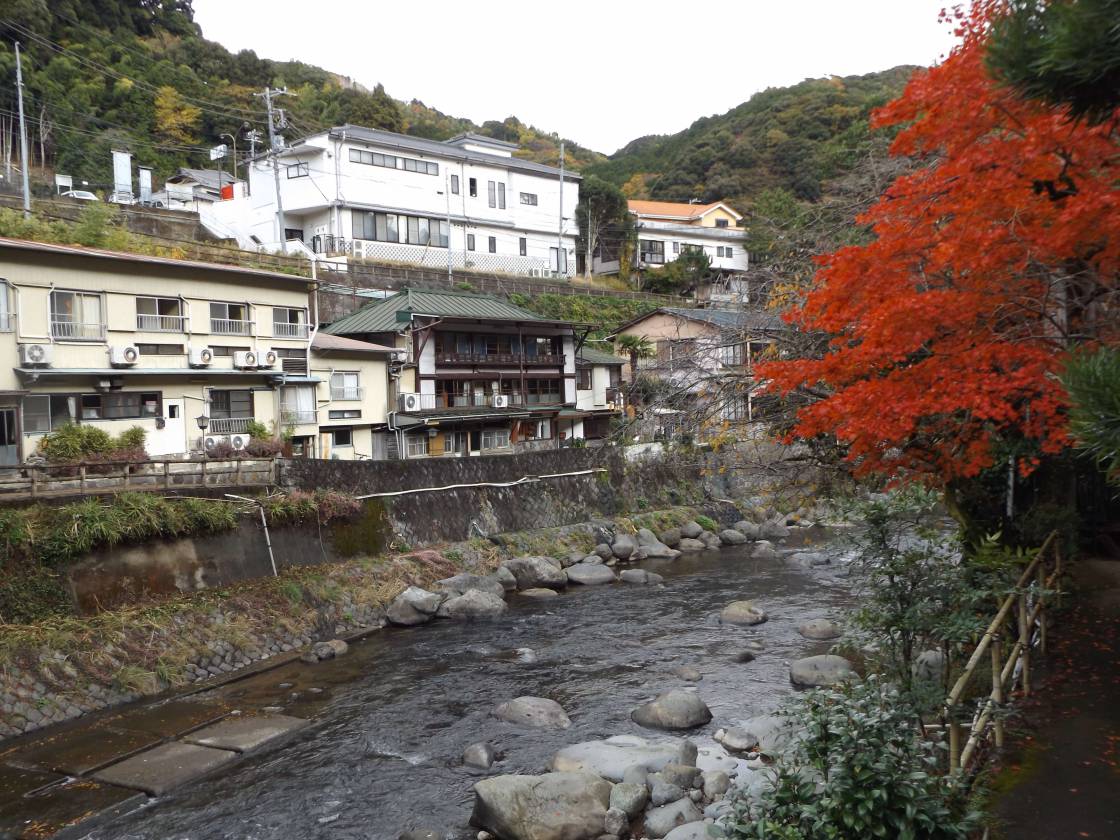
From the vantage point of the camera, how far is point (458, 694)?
14430 mm

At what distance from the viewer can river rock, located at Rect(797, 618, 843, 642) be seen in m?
17.0

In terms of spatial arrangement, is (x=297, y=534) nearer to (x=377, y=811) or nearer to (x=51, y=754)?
(x=51, y=754)

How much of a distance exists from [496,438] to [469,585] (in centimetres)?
1166

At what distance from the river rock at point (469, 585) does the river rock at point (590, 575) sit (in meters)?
2.47

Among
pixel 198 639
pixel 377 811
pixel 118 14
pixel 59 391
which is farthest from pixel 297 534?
pixel 118 14

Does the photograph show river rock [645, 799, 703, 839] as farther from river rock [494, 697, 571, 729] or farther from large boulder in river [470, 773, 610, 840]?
river rock [494, 697, 571, 729]

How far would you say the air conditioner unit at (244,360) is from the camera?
2375 centimetres

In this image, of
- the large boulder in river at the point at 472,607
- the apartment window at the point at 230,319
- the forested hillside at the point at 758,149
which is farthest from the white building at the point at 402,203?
the large boulder in river at the point at 472,607

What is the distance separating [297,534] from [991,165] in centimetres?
1723

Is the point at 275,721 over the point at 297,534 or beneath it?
beneath

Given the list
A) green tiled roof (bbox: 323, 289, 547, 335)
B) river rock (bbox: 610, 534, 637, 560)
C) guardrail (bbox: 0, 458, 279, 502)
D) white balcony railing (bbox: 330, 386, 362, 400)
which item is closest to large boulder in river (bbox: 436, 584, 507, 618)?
guardrail (bbox: 0, 458, 279, 502)

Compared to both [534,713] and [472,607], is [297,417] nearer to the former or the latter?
[472,607]

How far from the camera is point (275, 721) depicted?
1315 centimetres

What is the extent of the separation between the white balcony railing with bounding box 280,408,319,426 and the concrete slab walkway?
21.2 m
